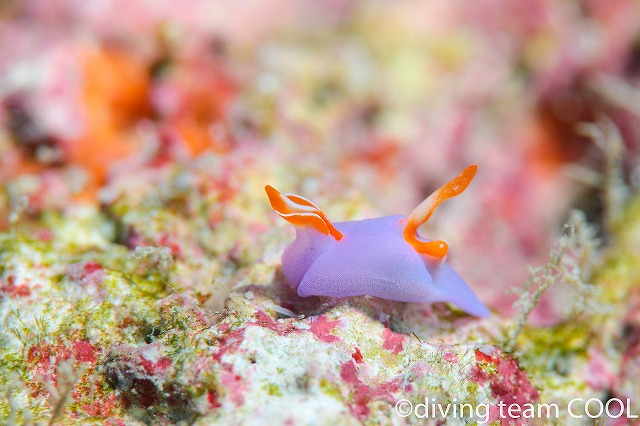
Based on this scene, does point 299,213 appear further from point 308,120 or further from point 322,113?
point 322,113

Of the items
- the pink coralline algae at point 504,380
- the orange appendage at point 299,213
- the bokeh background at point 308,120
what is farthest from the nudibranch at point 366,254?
the bokeh background at point 308,120

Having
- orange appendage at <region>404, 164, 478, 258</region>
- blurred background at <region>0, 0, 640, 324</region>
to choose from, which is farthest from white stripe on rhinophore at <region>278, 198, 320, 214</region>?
blurred background at <region>0, 0, 640, 324</region>

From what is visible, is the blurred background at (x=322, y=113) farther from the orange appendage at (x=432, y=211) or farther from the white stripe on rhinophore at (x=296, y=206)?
the orange appendage at (x=432, y=211)

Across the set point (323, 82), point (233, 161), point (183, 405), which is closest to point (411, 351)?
point (183, 405)

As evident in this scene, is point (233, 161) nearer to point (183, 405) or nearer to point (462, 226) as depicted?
point (183, 405)

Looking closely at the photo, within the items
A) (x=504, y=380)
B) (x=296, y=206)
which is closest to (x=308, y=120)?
(x=296, y=206)
